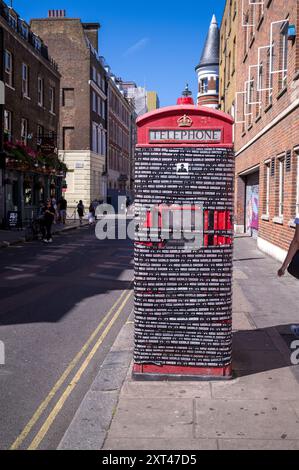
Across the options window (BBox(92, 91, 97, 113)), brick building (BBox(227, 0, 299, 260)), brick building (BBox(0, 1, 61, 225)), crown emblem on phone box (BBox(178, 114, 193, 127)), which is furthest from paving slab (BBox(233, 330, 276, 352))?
window (BBox(92, 91, 97, 113))

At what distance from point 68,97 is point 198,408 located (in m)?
47.3

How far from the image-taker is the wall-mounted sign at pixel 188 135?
5043 mm

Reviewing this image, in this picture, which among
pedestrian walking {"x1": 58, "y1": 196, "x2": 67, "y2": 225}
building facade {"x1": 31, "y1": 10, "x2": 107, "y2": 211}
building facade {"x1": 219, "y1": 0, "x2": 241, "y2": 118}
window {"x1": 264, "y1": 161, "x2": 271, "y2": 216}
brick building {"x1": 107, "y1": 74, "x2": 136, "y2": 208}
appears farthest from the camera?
brick building {"x1": 107, "y1": 74, "x2": 136, "y2": 208}

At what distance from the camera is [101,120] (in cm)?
5531

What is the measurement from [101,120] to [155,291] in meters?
52.0

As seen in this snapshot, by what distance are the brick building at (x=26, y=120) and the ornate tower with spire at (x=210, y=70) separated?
14.4 metres

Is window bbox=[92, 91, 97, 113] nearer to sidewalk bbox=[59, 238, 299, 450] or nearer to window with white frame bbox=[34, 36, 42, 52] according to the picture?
window with white frame bbox=[34, 36, 42, 52]

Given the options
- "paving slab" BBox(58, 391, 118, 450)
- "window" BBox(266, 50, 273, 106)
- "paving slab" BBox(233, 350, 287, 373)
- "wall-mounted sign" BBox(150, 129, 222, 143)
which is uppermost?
"window" BBox(266, 50, 273, 106)

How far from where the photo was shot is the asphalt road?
450cm

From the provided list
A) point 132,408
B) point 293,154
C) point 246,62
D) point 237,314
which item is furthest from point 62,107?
point 132,408

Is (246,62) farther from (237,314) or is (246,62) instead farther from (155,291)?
(155,291)

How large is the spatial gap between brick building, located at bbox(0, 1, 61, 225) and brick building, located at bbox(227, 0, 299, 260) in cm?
1184

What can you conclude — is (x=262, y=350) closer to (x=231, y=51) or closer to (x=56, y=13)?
(x=231, y=51)

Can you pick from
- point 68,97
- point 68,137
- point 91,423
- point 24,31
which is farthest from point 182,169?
point 68,97
